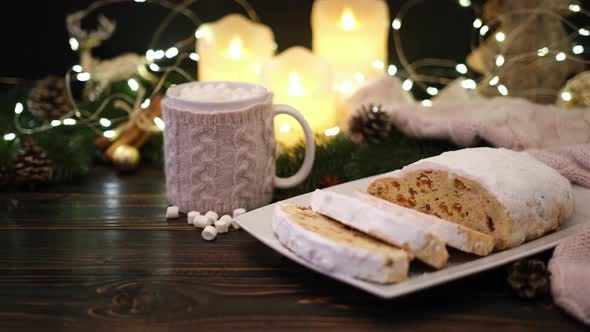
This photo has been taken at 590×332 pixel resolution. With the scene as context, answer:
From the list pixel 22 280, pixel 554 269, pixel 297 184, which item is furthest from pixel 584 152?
pixel 22 280

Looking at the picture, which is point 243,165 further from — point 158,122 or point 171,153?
point 158,122

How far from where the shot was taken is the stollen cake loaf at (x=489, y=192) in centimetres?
93

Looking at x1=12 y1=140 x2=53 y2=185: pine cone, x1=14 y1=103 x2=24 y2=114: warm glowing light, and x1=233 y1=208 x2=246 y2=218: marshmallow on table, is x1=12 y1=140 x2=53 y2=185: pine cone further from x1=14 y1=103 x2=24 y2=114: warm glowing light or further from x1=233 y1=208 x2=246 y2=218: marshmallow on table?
x1=233 y1=208 x2=246 y2=218: marshmallow on table

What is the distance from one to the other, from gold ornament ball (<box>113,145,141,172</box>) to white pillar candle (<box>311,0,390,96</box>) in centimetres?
50

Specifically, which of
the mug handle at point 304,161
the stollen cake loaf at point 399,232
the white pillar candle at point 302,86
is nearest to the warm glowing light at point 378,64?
the white pillar candle at point 302,86

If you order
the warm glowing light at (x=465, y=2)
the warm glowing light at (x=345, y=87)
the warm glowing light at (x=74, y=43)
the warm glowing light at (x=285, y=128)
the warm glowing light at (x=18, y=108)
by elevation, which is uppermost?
the warm glowing light at (x=465, y=2)

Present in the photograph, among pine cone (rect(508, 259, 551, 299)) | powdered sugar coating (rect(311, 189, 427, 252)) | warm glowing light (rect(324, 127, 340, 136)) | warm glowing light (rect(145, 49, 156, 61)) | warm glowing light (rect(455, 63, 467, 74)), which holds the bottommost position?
pine cone (rect(508, 259, 551, 299))

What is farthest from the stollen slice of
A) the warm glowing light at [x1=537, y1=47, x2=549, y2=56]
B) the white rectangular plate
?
the warm glowing light at [x1=537, y1=47, x2=549, y2=56]

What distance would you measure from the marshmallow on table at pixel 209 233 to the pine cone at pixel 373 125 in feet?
1.54

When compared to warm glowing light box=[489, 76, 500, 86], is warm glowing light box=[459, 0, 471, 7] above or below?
above

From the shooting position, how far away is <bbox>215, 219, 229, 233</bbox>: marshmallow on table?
3.58ft

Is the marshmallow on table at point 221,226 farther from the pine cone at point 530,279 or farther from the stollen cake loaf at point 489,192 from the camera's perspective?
the pine cone at point 530,279

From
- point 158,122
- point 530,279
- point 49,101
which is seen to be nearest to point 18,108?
point 49,101

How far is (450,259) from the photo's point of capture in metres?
0.92
